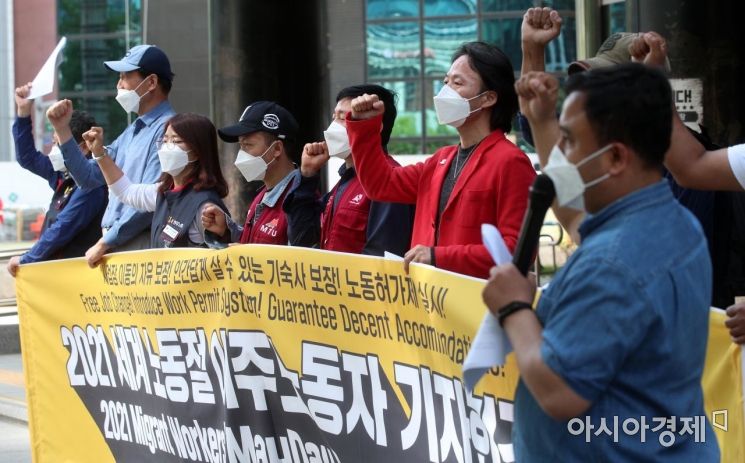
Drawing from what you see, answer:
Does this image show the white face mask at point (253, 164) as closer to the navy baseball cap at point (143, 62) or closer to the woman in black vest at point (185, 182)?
the woman in black vest at point (185, 182)

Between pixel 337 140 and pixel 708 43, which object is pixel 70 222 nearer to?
pixel 337 140

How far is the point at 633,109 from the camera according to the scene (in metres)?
2.66

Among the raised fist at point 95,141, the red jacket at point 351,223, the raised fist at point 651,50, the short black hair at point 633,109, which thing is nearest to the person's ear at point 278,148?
the red jacket at point 351,223

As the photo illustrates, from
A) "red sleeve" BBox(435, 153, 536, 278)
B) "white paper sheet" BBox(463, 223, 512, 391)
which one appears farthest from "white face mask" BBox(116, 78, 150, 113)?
"white paper sheet" BBox(463, 223, 512, 391)

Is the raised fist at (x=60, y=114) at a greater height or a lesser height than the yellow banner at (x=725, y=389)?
greater

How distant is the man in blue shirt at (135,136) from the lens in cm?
680

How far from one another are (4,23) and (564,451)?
162ft

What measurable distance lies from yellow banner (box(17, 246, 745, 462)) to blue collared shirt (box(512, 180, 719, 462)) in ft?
3.53

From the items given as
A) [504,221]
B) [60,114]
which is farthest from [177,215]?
[504,221]

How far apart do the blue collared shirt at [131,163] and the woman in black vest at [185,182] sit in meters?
0.19

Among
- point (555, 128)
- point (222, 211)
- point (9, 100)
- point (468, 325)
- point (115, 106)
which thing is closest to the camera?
point (555, 128)

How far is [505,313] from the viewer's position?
274 centimetres

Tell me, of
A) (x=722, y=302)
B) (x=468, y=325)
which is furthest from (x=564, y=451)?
(x=722, y=302)

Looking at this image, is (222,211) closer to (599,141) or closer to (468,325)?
(468,325)
